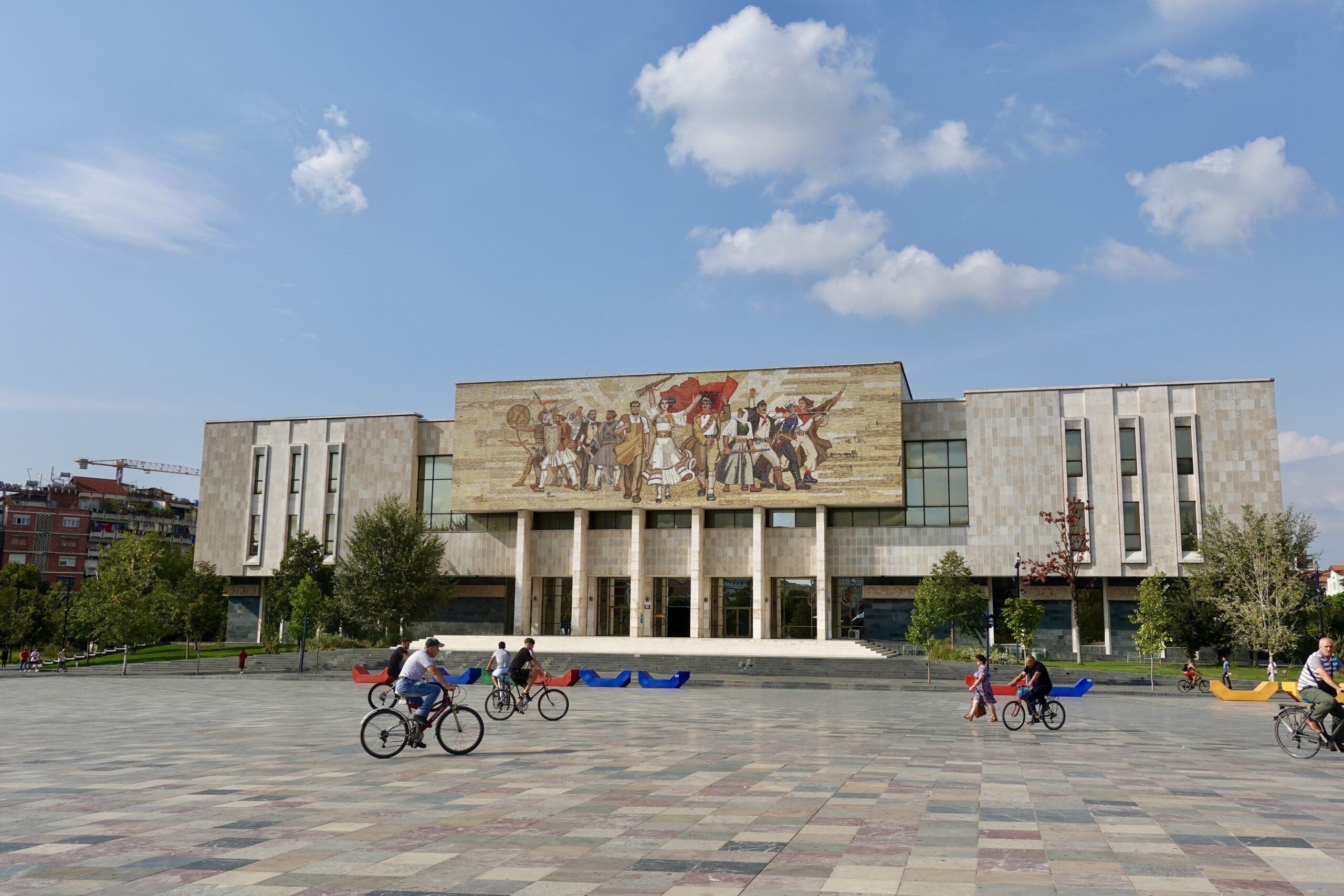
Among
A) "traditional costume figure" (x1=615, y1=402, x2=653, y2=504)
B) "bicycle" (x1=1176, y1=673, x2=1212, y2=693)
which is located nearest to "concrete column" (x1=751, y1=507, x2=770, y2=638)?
"traditional costume figure" (x1=615, y1=402, x2=653, y2=504)

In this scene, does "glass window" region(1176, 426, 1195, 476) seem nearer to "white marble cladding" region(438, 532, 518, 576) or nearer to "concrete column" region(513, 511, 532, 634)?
"concrete column" region(513, 511, 532, 634)

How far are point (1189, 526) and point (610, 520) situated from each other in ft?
106

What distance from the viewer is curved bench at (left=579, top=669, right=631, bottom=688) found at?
117ft

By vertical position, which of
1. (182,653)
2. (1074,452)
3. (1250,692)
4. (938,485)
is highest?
(1074,452)

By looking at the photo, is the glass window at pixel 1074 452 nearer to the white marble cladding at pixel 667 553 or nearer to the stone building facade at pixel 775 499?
the stone building facade at pixel 775 499

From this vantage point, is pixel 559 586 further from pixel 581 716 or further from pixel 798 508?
pixel 581 716

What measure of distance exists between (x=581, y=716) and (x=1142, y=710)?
1540 centimetres

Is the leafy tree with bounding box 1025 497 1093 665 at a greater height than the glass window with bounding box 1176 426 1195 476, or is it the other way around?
the glass window with bounding box 1176 426 1195 476

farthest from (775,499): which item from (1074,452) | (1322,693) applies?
(1322,693)

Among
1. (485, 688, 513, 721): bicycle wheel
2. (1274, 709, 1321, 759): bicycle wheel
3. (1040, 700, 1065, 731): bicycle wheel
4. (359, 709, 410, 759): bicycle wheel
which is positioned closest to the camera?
(359, 709, 410, 759): bicycle wheel

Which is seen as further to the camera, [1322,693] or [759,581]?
[759,581]

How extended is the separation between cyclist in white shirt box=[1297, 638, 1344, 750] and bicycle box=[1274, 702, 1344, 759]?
0.05 metres

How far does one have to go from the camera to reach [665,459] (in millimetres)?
59812

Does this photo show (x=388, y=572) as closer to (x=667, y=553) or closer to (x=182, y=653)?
(x=667, y=553)
